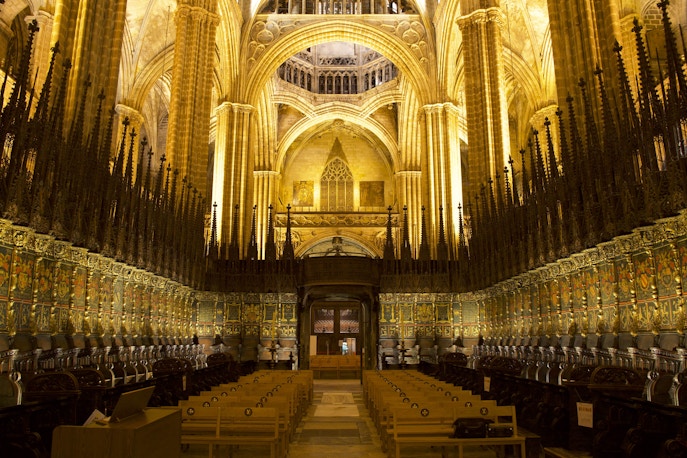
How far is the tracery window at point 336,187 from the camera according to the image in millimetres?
38438

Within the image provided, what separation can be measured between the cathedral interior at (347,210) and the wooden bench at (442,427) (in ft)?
9.53

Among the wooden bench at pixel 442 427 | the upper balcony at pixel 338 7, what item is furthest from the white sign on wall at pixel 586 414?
the upper balcony at pixel 338 7

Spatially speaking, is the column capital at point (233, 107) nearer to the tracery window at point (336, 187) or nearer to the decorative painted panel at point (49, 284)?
the tracery window at point (336, 187)

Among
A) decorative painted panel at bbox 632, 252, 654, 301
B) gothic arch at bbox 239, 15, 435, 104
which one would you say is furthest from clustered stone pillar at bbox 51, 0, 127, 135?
gothic arch at bbox 239, 15, 435, 104

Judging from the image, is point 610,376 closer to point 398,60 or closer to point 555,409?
point 555,409

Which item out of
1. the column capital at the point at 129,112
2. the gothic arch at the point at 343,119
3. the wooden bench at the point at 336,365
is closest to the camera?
the wooden bench at the point at 336,365

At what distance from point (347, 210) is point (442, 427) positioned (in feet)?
108

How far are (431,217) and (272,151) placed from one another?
15165 millimetres

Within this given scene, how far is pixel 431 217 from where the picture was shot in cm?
2452

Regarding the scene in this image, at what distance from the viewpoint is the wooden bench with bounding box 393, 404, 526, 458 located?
4.59m

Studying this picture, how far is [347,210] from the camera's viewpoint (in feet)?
124

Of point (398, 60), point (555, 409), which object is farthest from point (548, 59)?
point (555, 409)

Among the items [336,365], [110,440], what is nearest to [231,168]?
[336,365]

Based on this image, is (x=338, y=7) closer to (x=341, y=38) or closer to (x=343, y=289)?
(x=341, y=38)
